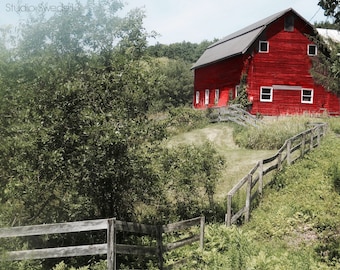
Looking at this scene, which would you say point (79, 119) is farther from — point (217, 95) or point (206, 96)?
point (206, 96)

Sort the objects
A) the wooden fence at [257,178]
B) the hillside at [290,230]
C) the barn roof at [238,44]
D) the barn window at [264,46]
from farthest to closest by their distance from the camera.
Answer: the barn window at [264,46] < the barn roof at [238,44] < the wooden fence at [257,178] < the hillside at [290,230]

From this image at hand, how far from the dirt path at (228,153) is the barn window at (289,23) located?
10479mm

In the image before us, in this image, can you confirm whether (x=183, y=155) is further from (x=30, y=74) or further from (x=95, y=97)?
(x=30, y=74)

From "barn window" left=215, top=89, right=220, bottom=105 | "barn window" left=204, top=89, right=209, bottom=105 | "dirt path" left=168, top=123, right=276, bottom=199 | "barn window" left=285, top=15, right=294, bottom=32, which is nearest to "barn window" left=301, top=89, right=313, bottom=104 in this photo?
"barn window" left=285, top=15, right=294, bottom=32

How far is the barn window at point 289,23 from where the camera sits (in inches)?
1417

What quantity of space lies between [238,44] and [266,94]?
17.7ft

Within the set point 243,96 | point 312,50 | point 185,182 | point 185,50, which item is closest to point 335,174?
point 185,182

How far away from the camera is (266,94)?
3575 centimetres

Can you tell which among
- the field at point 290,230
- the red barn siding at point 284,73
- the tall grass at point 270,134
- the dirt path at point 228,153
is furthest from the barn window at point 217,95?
the field at point 290,230

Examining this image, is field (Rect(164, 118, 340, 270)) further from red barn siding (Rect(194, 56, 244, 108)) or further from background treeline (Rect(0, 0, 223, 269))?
red barn siding (Rect(194, 56, 244, 108))

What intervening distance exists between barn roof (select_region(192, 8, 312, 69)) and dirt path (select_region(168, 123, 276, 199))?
304 inches

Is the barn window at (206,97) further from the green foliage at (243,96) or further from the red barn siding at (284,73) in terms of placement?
the red barn siding at (284,73)

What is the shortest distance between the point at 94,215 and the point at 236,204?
17.1ft

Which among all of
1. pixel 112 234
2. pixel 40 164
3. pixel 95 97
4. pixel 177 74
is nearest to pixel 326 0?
pixel 95 97
